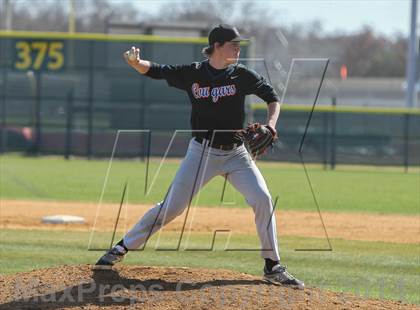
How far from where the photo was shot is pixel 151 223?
6.86 m

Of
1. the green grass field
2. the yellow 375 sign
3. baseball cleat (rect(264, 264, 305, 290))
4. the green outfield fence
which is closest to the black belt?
baseball cleat (rect(264, 264, 305, 290))

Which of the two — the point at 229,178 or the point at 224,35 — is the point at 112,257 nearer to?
the point at 229,178

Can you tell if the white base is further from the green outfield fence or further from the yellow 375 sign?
the yellow 375 sign

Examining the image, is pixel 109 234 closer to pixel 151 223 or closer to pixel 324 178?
pixel 151 223

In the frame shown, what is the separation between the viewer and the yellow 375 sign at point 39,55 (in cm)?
2728

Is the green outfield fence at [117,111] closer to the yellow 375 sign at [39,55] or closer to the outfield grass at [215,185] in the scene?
the yellow 375 sign at [39,55]

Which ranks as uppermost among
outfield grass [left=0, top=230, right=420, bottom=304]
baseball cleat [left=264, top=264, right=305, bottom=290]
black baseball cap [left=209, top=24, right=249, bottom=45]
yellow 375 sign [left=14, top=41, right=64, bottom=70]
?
black baseball cap [left=209, top=24, right=249, bottom=45]

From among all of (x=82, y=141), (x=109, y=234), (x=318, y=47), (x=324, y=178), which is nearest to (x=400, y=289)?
(x=109, y=234)

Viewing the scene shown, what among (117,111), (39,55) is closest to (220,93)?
(117,111)

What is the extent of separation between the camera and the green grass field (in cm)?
876

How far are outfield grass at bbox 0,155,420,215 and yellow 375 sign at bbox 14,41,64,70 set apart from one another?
2.96m

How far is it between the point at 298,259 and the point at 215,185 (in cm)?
1084

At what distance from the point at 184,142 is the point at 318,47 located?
5287 cm

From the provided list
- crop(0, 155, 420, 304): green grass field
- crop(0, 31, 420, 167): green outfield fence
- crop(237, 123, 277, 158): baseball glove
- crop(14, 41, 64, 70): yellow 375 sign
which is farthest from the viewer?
crop(14, 41, 64, 70): yellow 375 sign
